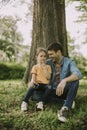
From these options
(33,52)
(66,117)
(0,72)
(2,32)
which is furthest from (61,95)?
(2,32)

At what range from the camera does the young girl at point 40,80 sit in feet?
23.0

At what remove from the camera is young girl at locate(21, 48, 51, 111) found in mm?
7008

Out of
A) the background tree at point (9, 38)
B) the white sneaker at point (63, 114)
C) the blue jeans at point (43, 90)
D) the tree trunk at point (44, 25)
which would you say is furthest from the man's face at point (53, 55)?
the background tree at point (9, 38)

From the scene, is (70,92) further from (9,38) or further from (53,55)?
(9,38)

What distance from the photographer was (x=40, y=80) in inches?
283

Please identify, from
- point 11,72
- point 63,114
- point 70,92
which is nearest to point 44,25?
point 70,92

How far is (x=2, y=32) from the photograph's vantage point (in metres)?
41.6

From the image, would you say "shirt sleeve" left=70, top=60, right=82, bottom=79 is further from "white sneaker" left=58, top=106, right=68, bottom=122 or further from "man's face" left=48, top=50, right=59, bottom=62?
"white sneaker" left=58, top=106, right=68, bottom=122

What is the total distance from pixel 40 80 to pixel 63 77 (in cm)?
52

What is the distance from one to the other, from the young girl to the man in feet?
0.44

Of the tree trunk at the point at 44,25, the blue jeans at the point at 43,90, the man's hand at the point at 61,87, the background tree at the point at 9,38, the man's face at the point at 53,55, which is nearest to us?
the man's hand at the point at 61,87

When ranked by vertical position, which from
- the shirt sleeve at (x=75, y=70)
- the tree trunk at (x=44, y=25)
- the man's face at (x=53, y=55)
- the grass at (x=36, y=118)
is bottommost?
A: the grass at (x=36, y=118)

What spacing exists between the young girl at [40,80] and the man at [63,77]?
14cm

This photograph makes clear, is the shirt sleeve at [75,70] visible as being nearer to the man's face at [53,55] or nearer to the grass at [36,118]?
the man's face at [53,55]
